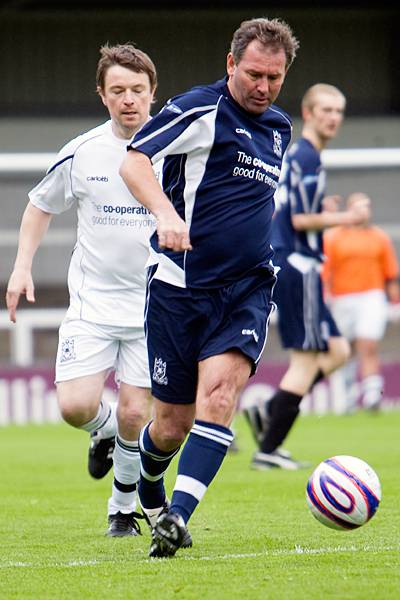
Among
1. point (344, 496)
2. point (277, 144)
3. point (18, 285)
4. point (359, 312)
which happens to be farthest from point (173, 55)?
point (344, 496)

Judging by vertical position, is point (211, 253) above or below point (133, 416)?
above

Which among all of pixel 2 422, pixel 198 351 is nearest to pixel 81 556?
pixel 198 351

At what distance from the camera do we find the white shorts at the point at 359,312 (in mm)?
16953

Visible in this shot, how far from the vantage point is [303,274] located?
9945 millimetres

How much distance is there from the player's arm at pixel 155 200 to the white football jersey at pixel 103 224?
1.27 meters

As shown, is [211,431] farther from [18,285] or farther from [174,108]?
[18,285]

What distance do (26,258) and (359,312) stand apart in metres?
10.9

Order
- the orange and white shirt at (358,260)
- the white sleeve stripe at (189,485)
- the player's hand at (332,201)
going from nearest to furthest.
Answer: the white sleeve stripe at (189,485) < the player's hand at (332,201) < the orange and white shirt at (358,260)

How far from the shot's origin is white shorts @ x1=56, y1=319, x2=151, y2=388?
679 cm

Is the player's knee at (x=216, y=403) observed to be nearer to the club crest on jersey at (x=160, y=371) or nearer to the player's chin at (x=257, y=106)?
the club crest on jersey at (x=160, y=371)

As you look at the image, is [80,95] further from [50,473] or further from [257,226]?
[257,226]

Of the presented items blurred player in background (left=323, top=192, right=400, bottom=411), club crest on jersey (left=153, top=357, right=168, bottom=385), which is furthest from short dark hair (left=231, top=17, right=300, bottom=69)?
blurred player in background (left=323, top=192, right=400, bottom=411)

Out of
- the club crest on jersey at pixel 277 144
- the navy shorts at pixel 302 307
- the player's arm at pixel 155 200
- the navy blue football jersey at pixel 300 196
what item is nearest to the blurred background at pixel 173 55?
the navy blue football jersey at pixel 300 196

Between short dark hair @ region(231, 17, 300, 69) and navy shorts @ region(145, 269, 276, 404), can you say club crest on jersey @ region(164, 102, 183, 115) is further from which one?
navy shorts @ region(145, 269, 276, 404)
